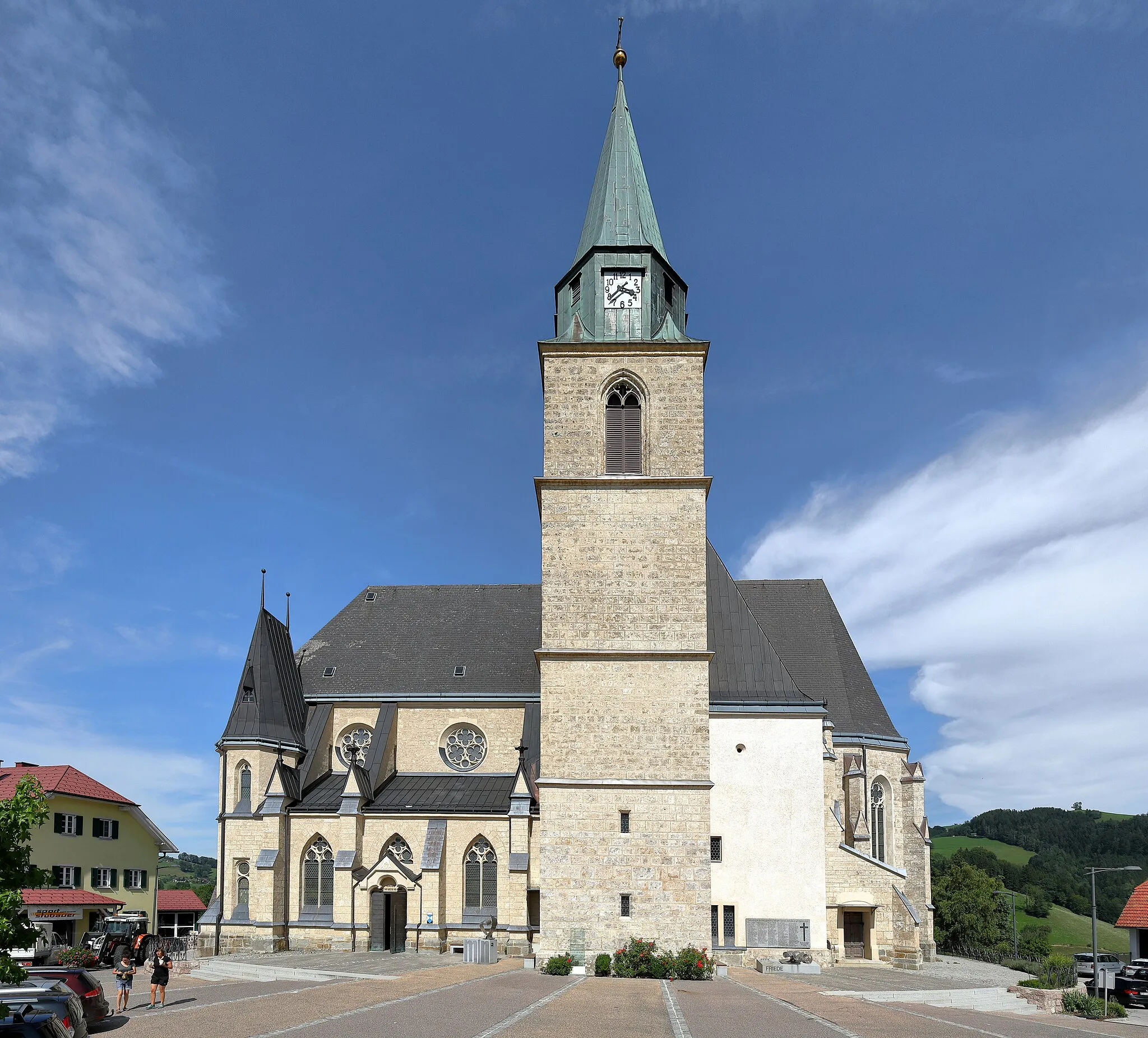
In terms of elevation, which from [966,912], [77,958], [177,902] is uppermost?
[77,958]

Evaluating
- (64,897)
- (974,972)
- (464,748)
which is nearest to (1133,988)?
(974,972)

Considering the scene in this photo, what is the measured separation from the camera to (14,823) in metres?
10.8

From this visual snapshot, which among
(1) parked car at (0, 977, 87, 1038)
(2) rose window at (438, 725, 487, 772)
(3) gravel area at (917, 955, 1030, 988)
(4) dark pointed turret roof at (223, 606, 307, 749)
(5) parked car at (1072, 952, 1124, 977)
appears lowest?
(5) parked car at (1072, 952, 1124, 977)

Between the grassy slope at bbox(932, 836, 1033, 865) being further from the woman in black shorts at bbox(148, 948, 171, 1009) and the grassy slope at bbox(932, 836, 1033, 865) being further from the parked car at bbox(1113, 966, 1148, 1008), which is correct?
the woman in black shorts at bbox(148, 948, 171, 1009)

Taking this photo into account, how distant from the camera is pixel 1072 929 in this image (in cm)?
7500

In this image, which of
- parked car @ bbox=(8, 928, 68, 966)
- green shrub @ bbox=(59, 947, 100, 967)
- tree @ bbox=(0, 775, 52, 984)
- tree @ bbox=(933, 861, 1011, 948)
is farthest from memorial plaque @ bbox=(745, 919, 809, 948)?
tree @ bbox=(933, 861, 1011, 948)

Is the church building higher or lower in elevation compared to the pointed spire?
lower

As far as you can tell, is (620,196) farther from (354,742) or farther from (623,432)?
(354,742)

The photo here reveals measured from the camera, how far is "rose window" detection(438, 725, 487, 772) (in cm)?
3834

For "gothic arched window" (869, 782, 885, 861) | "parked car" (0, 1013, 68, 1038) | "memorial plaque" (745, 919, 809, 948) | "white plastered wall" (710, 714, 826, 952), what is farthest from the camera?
"gothic arched window" (869, 782, 885, 861)

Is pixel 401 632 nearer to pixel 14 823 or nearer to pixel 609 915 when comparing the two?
pixel 609 915

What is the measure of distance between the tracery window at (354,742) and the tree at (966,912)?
2791 cm

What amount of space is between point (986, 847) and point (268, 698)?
8551 centimetres

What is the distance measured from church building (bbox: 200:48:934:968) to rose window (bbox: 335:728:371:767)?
0.46 ft
